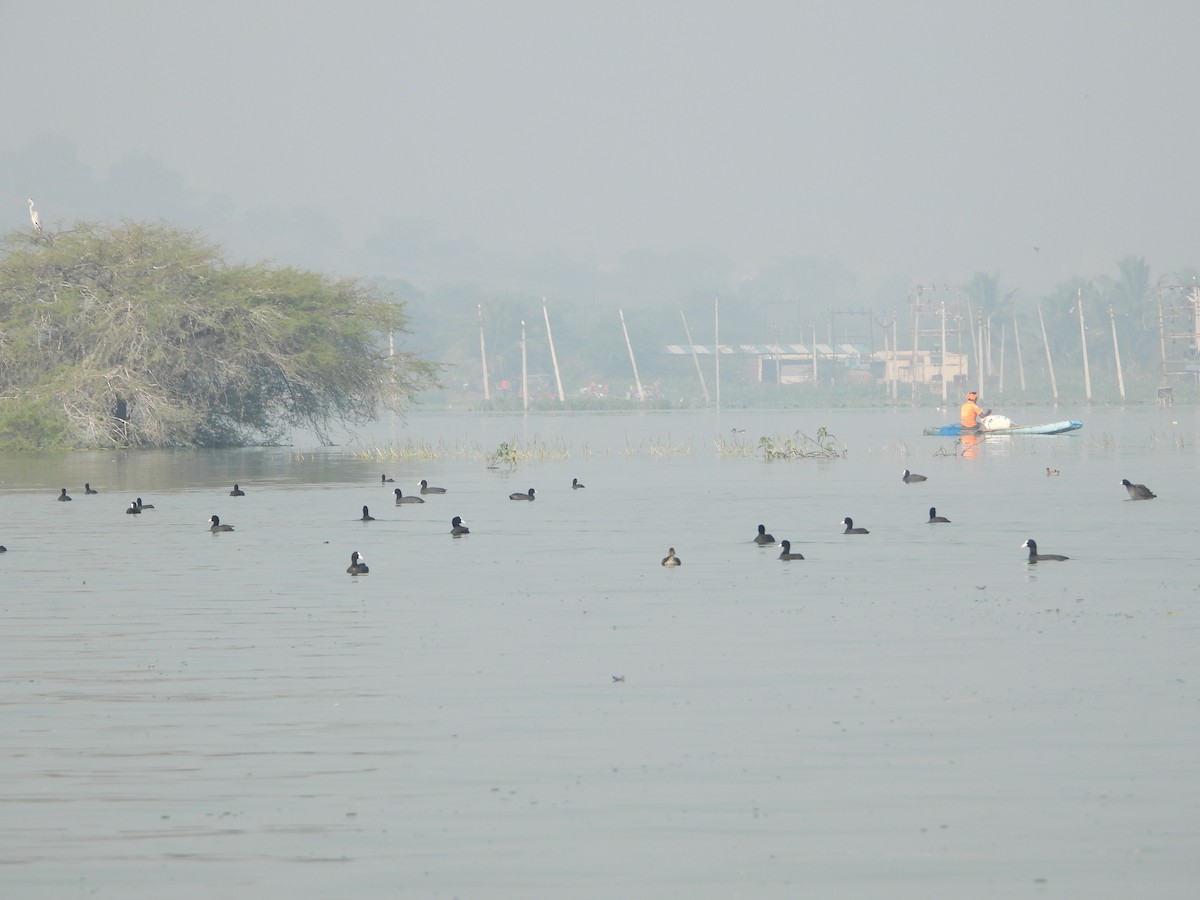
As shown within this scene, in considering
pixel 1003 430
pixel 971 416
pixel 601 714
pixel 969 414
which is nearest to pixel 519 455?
pixel 969 414

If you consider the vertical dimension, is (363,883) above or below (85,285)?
below

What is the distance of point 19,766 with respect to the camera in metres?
10.6

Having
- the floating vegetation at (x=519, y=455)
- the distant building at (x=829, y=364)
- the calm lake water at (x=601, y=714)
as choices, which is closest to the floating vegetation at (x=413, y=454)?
the floating vegetation at (x=519, y=455)

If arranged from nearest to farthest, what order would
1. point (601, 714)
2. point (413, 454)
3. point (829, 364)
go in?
point (601, 714), point (413, 454), point (829, 364)

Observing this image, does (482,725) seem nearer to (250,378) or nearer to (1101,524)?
(1101,524)

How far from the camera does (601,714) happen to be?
40.2ft

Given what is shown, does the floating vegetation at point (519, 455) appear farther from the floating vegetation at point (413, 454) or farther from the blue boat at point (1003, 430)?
the blue boat at point (1003, 430)

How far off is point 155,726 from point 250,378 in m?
46.0

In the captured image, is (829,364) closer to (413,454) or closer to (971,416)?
(971,416)

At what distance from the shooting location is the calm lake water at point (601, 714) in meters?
8.73

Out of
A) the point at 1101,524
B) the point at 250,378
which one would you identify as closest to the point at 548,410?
the point at 250,378

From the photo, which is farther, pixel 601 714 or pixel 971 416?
pixel 971 416

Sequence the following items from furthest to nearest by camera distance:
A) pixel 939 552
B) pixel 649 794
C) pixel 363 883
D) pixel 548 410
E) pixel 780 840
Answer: pixel 548 410 → pixel 939 552 → pixel 649 794 → pixel 780 840 → pixel 363 883

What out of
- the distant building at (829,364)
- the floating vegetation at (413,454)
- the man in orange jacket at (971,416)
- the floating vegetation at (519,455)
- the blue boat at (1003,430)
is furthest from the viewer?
the distant building at (829,364)
